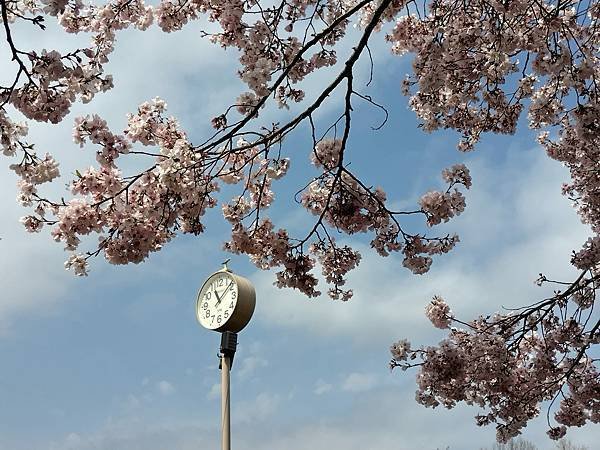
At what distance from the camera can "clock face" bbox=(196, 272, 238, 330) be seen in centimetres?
711

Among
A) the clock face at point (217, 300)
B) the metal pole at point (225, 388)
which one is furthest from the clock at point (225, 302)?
the metal pole at point (225, 388)

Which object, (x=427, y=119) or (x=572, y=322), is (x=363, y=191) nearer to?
(x=427, y=119)

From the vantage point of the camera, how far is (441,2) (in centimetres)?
437

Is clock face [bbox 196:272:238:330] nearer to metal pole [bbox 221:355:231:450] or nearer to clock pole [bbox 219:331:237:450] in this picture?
clock pole [bbox 219:331:237:450]

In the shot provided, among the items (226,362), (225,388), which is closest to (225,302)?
(226,362)

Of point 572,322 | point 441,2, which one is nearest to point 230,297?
point 572,322

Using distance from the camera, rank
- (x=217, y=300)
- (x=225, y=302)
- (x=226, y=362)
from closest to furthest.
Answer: (x=226, y=362), (x=225, y=302), (x=217, y=300)

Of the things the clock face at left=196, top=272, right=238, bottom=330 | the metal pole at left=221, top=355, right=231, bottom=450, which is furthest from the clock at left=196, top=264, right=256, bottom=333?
the metal pole at left=221, top=355, right=231, bottom=450

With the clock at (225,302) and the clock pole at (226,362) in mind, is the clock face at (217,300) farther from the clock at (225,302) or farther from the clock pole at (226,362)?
the clock pole at (226,362)

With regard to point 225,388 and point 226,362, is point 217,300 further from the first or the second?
point 225,388

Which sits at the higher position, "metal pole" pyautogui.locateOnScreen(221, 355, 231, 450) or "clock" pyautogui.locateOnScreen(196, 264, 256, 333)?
"clock" pyautogui.locateOnScreen(196, 264, 256, 333)

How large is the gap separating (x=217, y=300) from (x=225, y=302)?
194 millimetres

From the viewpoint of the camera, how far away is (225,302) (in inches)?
285

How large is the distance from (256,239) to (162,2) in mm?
1468
